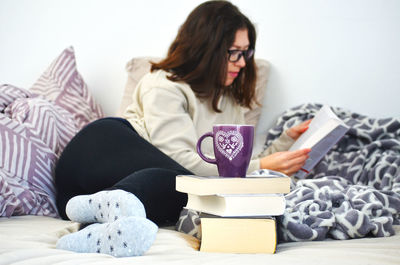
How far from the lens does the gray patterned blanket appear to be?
1034 mm

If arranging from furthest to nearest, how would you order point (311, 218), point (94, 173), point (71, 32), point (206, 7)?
point (71, 32) → point (206, 7) → point (94, 173) → point (311, 218)

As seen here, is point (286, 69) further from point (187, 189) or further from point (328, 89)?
point (187, 189)

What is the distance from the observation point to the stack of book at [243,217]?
0.87 metres

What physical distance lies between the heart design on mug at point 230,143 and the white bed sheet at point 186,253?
18 cm

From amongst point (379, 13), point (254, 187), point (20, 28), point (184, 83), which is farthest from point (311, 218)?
point (20, 28)

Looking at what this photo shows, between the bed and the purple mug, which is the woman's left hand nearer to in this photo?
the bed

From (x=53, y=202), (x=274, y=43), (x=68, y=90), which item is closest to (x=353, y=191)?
(x=53, y=202)

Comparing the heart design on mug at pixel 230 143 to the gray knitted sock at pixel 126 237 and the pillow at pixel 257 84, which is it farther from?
the pillow at pixel 257 84

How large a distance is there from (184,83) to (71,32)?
3.47ft

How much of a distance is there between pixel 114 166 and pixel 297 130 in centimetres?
73

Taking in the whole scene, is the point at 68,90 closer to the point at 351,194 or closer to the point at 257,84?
the point at 257,84

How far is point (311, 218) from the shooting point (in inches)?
41.6

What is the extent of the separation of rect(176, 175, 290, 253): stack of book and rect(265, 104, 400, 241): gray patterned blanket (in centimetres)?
13

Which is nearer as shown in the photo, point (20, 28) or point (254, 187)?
point (254, 187)
